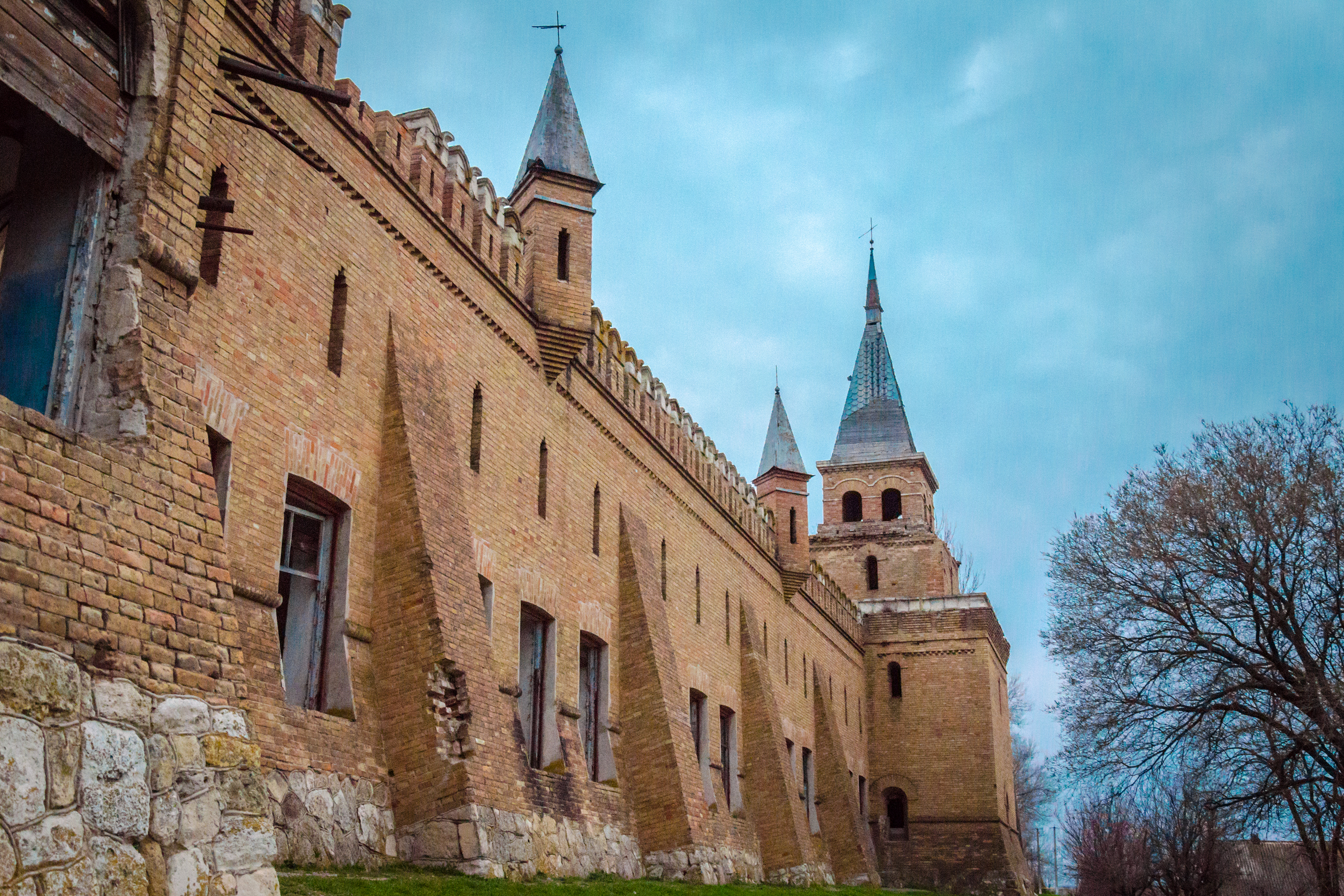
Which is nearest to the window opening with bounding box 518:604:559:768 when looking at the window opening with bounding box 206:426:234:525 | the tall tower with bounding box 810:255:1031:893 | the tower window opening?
the tower window opening

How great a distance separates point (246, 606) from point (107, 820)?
5072 millimetres

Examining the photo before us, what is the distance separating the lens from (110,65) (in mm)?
7391

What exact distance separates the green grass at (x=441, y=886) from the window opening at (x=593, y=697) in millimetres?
2593

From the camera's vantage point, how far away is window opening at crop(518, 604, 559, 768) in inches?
645

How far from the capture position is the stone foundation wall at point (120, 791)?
5516 mm

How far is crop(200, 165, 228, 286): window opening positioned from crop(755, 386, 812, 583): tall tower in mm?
20991

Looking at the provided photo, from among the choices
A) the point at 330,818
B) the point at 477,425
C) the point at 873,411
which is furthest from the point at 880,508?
the point at 330,818

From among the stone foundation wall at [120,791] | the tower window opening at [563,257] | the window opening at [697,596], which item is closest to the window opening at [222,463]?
the stone foundation wall at [120,791]

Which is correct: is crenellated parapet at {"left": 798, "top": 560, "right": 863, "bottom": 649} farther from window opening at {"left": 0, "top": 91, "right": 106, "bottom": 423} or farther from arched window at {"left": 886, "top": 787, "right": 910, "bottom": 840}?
window opening at {"left": 0, "top": 91, "right": 106, "bottom": 423}

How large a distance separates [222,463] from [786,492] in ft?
72.2

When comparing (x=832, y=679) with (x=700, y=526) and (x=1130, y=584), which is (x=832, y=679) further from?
(x=1130, y=584)

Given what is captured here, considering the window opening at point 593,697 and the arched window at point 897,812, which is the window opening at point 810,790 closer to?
the arched window at point 897,812

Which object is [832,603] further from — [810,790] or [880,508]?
[880,508]

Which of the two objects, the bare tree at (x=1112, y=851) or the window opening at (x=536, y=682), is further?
the bare tree at (x=1112, y=851)
